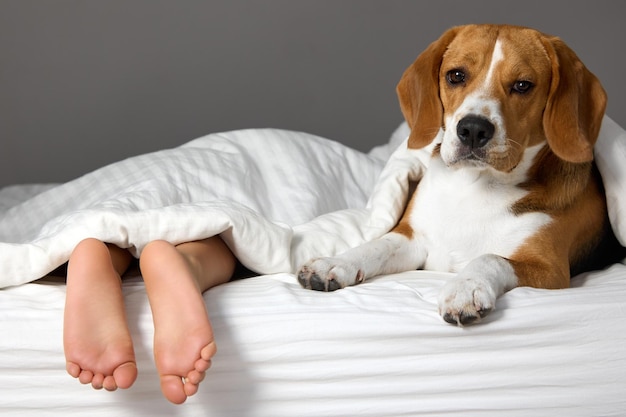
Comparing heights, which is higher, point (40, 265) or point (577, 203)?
point (577, 203)

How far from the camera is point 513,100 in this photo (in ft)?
8.25

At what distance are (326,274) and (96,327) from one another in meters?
0.73

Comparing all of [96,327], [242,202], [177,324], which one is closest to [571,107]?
[242,202]

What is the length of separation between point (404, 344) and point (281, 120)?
3309 mm

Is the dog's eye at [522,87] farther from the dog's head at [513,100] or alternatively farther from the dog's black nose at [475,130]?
the dog's black nose at [475,130]

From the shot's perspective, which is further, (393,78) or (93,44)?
(393,78)

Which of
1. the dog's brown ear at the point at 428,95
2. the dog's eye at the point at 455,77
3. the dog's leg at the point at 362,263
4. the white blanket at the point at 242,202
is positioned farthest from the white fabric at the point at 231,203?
the dog's eye at the point at 455,77

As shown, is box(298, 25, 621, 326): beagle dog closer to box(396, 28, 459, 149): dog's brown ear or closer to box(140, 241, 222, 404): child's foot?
box(396, 28, 459, 149): dog's brown ear

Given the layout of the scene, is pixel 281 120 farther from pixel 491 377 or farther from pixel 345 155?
pixel 491 377

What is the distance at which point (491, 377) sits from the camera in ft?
7.34

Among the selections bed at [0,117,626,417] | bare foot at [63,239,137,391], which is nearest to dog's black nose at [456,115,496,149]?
bed at [0,117,626,417]

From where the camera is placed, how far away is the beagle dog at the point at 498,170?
2459mm

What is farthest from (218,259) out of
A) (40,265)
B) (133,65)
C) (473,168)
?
(133,65)

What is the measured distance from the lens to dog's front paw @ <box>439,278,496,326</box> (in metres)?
2.17
